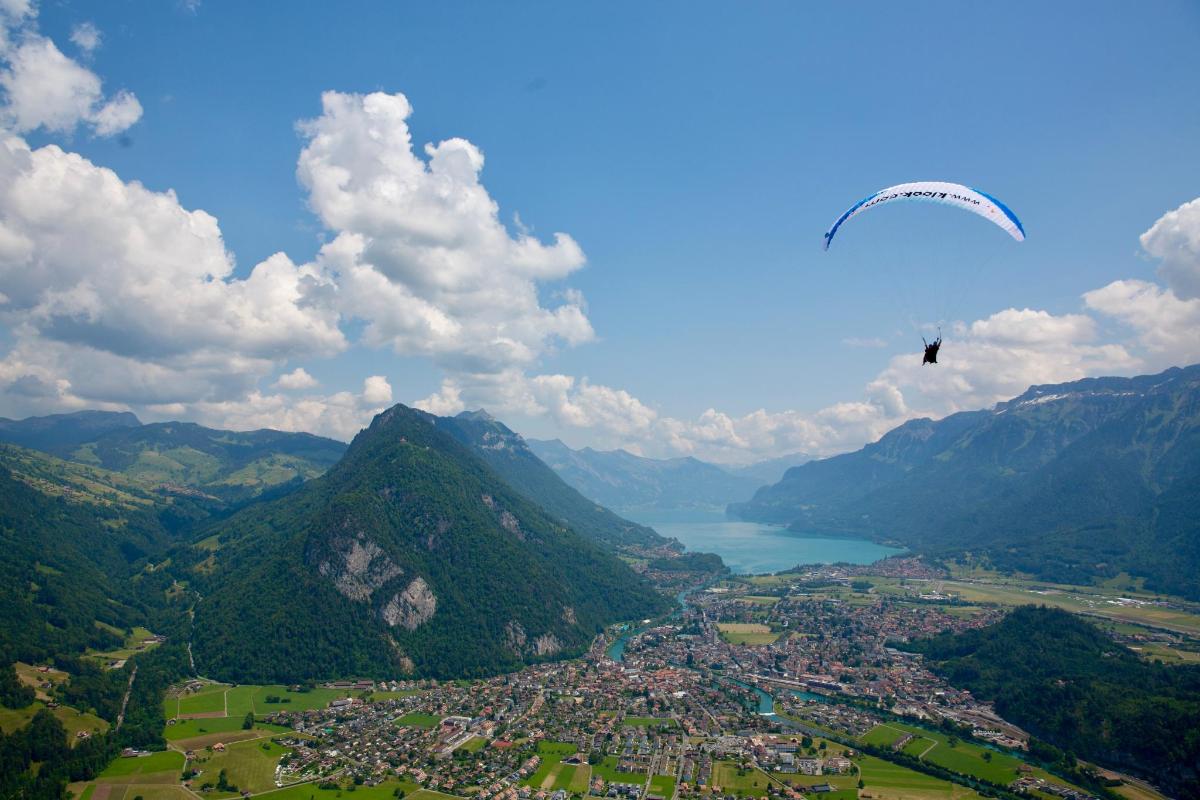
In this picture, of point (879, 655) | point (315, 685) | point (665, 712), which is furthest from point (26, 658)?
point (879, 655)

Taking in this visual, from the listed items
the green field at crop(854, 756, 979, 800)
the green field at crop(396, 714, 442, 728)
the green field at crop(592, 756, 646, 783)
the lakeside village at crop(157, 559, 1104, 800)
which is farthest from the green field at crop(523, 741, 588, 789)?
the green field at crop(854, 756, 979, 800)

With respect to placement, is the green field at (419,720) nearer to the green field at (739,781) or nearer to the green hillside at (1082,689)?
the green field at (739,781)

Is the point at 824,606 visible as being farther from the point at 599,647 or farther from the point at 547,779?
the point at 547,779

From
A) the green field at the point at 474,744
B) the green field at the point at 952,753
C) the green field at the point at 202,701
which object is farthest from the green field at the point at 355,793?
the green field at the point at 952,753

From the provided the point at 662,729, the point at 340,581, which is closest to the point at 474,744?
the point at 662,729

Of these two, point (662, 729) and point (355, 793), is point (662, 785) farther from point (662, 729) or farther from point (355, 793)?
point (355, 793)
